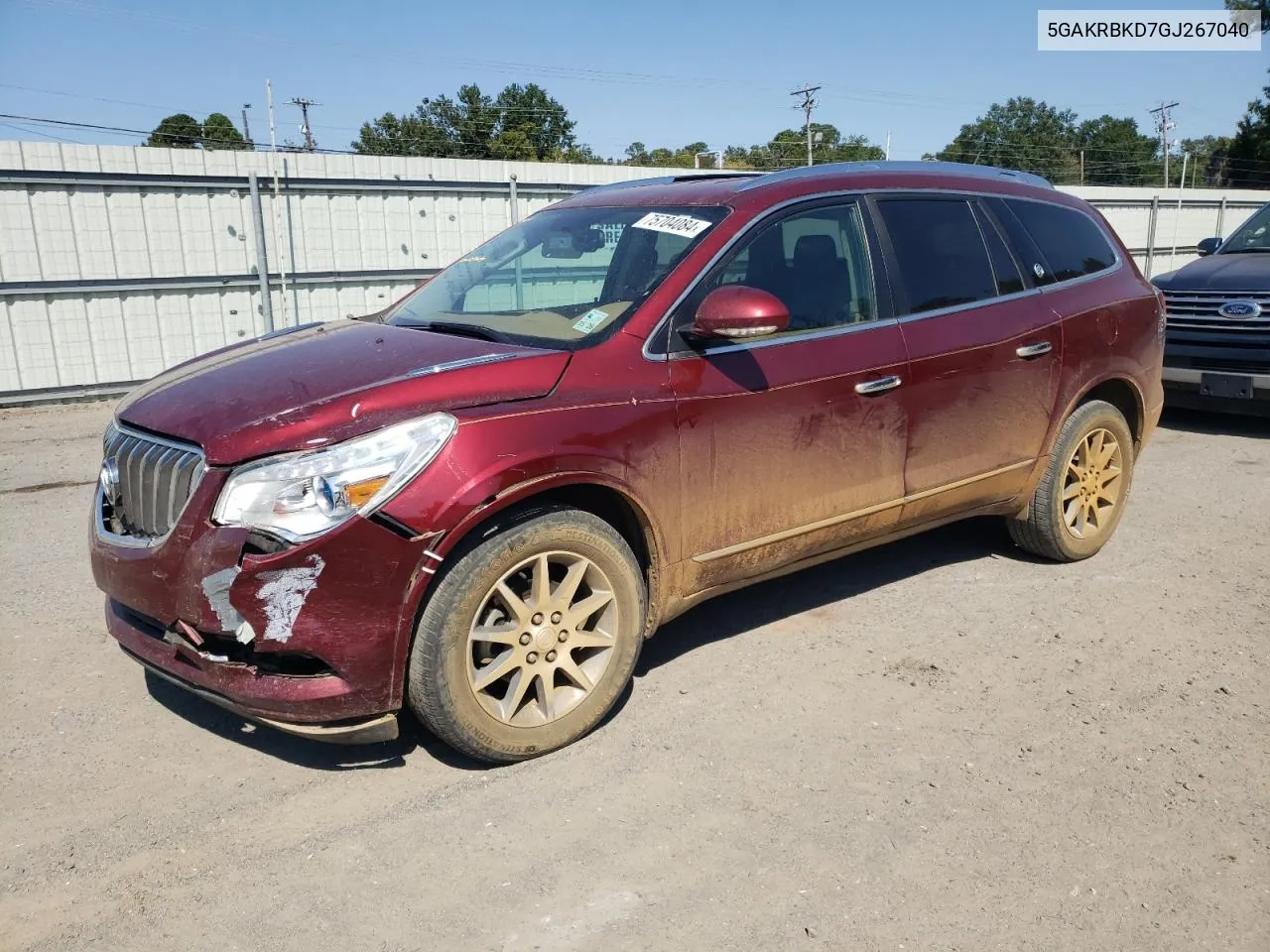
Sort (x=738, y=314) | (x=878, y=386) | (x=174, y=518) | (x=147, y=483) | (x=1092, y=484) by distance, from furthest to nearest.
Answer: (x=1092, y=484) < (x=878, y=386) < (x=738, y=314) < (x=147, y=483) < (x=174, y=518)

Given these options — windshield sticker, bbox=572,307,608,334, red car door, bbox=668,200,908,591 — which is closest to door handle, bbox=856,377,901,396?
red car door, bbox=668,200,908,591

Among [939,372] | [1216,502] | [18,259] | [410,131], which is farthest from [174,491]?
Result: [410,131]

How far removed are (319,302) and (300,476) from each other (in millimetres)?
9915

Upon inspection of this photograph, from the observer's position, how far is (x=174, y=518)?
3.13 metres

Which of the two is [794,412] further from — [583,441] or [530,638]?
[530,638]

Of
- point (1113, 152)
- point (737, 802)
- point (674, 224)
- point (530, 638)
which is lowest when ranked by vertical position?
point (737, 802)

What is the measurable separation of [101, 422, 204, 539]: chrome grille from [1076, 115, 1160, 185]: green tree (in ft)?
336

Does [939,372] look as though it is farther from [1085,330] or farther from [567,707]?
[567,707]

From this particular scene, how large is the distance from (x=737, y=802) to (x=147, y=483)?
2150 millimetres

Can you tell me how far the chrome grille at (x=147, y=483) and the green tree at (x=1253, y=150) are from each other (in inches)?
2643

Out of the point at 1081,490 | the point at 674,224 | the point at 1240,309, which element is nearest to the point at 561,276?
the point at 674,224

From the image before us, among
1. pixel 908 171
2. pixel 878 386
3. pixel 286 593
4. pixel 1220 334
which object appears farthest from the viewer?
pixel 1220 334

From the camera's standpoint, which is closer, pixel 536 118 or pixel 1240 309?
pixel 1240 309

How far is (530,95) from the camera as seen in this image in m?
74.8
